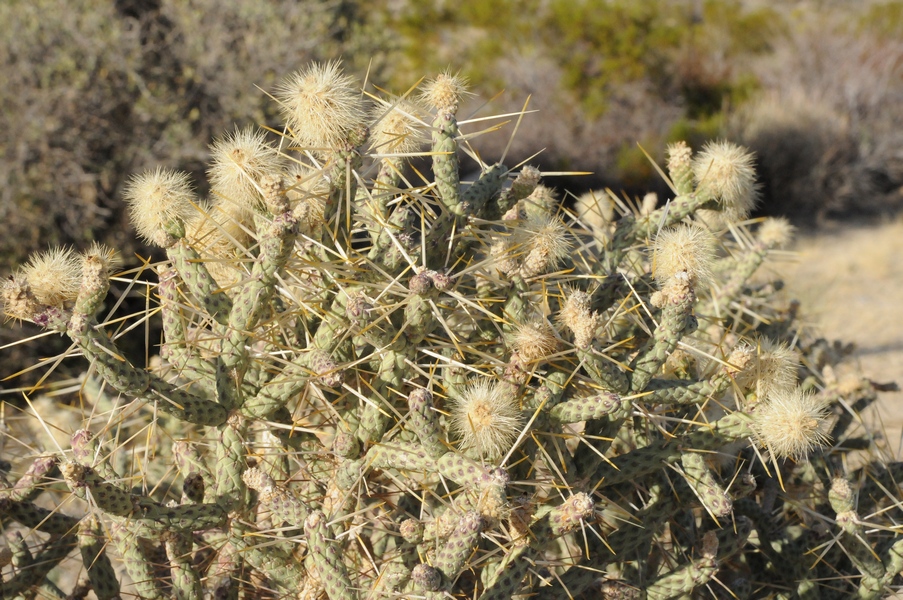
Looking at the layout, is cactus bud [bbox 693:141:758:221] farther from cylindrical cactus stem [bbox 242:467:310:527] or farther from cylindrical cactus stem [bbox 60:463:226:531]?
cylindrical cactus stem [bbox 60:463:226:531]

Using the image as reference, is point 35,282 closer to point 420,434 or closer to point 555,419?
point 420,434

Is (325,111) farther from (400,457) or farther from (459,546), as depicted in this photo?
(459,546)

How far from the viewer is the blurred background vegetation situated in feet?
17.3

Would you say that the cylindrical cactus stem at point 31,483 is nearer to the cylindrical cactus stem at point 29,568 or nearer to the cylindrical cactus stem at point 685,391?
the cylindrical cactus stem at point 29,568

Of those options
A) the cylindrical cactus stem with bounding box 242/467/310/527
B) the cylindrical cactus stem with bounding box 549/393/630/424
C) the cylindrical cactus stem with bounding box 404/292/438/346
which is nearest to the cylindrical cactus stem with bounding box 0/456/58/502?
the cylindrical cactus stem with bounding box 242/467/310/527

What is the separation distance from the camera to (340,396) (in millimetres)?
1747

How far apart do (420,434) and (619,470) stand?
0.52 m

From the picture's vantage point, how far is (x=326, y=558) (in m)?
1.46

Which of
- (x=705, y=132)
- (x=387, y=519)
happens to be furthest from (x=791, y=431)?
(x=705, y=132)

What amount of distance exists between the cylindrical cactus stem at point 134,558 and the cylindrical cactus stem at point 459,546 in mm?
700

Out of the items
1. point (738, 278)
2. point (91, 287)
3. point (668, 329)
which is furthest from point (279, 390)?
point (738, 278)

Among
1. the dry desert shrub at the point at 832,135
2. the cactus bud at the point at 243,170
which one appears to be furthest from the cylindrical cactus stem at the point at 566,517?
the dry desert shrub at the point at 832,135

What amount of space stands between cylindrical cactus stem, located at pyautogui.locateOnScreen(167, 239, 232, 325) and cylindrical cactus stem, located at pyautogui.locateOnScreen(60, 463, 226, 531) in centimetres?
37

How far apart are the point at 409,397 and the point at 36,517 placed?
104 cm
